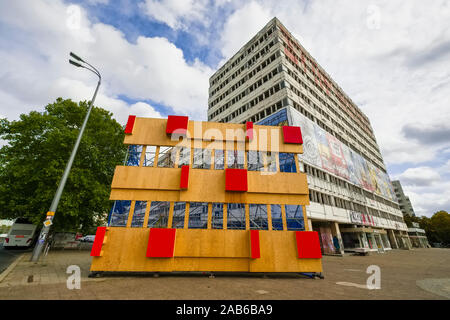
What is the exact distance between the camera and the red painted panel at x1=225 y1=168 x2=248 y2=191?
10234mm

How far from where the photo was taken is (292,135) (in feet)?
38.8

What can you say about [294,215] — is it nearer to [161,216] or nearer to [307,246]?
[307,246]

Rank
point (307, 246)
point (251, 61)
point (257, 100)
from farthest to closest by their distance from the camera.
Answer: point (251, 61) < point (257, 100) < point (307, 246)

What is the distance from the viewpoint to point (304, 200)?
10.7m

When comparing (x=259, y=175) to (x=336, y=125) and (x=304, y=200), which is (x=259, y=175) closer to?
(x=304, y=200)

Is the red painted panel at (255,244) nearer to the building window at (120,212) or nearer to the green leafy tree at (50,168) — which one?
the building window at (120,212)

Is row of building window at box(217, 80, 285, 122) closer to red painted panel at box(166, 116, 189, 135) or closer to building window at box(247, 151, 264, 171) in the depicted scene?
building window at box(247, 151, 264, 171)

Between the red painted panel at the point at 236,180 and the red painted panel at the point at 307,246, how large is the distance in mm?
3819

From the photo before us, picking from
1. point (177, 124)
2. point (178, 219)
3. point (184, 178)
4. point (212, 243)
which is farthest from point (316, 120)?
point (212, 243)

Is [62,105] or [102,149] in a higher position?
[62,105]

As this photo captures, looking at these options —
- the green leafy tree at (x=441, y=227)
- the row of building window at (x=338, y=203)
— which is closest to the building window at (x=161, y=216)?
the row of building window at (x=338, y=203)

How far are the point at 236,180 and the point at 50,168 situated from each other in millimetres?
15693
